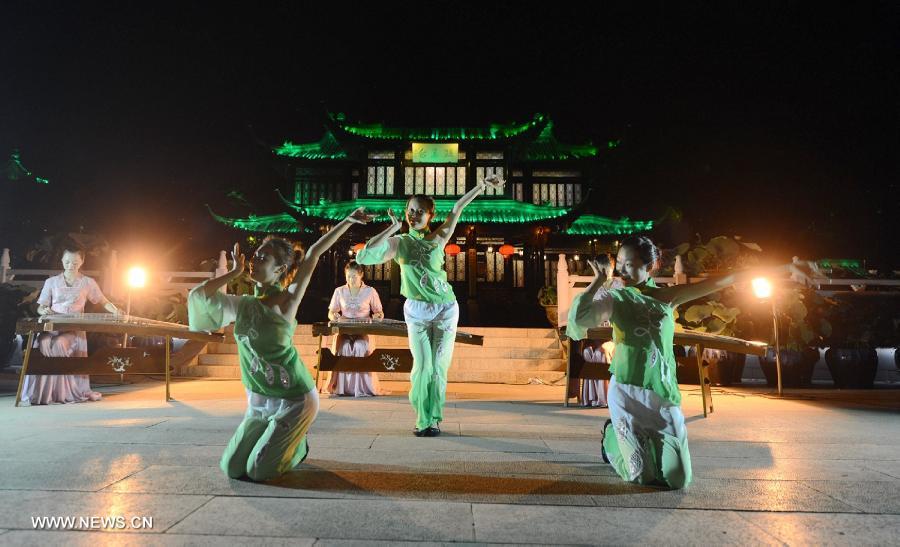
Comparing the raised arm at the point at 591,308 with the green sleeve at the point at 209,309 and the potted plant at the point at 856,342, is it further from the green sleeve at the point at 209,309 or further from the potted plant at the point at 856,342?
the potted plant at the point at 856,342

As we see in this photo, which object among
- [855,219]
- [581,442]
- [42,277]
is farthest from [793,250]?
[42,277]

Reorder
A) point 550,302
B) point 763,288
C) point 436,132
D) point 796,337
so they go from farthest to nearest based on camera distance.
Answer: point 436,132
point 550,302
point 796,337
point 763,288

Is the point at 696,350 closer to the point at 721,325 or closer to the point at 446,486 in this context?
the point at 721,325

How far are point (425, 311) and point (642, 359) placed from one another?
1.96 meters

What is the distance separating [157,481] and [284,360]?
0.84 metres

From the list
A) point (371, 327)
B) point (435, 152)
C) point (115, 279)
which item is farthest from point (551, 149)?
point (371, 327)

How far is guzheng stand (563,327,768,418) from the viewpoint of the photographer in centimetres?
475

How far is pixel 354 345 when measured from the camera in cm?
775

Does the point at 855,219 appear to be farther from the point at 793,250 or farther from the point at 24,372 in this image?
the point at 24,372

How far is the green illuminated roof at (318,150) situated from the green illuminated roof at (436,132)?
4.02 ft

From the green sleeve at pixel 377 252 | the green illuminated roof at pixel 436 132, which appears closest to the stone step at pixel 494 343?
the green sleeve at pixel 377 252

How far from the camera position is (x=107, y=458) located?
10.3 ft

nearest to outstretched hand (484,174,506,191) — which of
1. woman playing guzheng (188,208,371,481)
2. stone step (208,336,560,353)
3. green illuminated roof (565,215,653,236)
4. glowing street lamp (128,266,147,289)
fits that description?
woman playing guzheng (188,208,371,481)

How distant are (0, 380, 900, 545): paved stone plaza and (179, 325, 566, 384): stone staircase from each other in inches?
206
